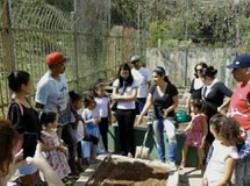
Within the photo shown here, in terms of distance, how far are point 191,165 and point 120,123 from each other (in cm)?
130

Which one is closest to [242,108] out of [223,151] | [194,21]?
[223,151]

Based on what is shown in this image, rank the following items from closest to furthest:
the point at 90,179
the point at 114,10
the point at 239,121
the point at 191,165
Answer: the point at 239,121 < the point at 90,179 < the point at 191,165 < the point at 114,10

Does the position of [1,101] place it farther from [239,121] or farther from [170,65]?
[170,65]

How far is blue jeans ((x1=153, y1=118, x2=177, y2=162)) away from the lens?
6.49 meters

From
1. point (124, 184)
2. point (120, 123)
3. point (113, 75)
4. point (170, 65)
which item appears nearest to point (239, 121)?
point (124, 184)

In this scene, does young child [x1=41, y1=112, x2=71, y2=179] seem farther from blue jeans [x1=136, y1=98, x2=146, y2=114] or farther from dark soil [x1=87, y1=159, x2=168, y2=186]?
blue jeans [x1=136, y1=98, x2=146, y2=114]

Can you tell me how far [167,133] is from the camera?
656 cm

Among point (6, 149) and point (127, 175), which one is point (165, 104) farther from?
point (6, 149)

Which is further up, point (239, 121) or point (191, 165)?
point (239, 121)

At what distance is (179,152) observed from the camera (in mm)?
7070

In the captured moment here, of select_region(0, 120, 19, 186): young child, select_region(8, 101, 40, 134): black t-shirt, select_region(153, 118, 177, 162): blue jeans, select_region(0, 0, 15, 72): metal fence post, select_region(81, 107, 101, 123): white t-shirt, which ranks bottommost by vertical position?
select_region(153, 118, 177, 162): blue jeans

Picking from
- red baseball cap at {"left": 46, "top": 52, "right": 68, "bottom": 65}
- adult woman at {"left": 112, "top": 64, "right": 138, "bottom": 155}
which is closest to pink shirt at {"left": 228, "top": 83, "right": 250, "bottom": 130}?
red baseball cap at {"left": 46, "top": 52, "right": 68, "bottom": 65}

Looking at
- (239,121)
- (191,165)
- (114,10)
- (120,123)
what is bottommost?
(191,165)

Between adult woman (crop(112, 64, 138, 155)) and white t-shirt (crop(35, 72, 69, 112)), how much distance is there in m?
1.64
